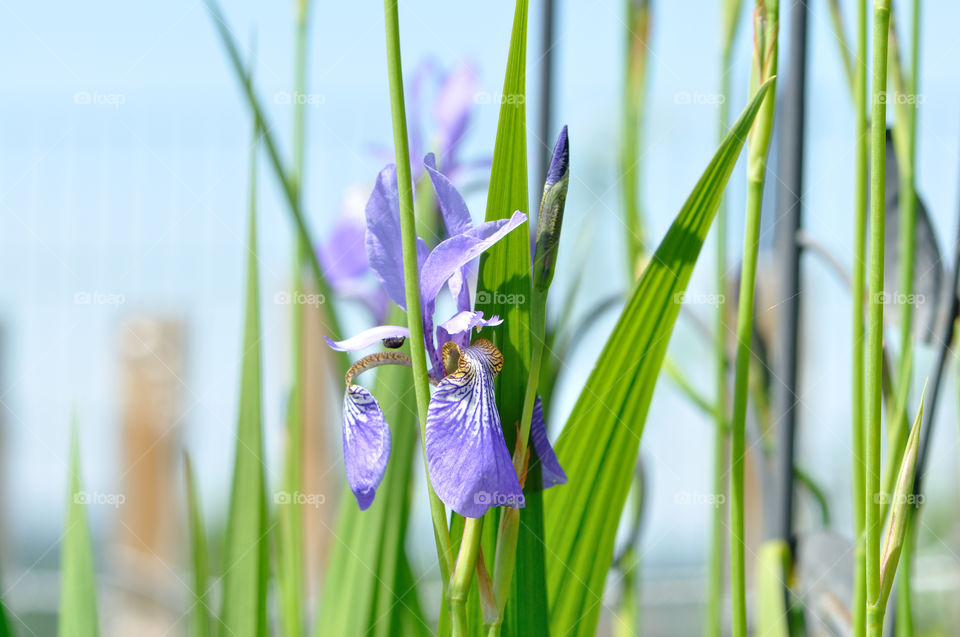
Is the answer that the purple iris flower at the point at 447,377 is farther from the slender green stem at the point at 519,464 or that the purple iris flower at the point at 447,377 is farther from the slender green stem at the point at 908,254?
the slender green stem at the point at 908,254

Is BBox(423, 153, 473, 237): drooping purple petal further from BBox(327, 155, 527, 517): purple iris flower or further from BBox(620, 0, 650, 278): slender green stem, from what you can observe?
BBox(620, 0, 650, 278): slender green stem

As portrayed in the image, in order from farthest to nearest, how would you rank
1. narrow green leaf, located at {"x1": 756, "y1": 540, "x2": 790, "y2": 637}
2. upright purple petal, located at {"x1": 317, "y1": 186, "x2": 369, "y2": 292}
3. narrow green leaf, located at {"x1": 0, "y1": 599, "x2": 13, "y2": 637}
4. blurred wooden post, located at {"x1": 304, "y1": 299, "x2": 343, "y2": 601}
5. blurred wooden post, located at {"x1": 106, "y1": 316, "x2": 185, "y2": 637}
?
blurred wooden post, located at {"x1": 106, "y1": 316, "x2": 185, "y2": 637}
blurred wooden post, located at {"x1": 304, "y1": 299, "x2": 343, "y2": 601}
upright purple petal, located at {"x1": 317, "y1": 186, "x2": 369, "y2": 292}
narrow green leaf, located at {"x1": 756, "y1": 540, "x2": 790, "y2": 637}
narrow green leaf, located at {"x1": 0, "y1": 599, "x2": 13, "y2": 637}

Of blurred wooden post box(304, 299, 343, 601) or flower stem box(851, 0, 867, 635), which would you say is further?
blurred wooden post box(304, 299, 343, 601)

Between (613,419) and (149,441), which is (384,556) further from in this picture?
(149,441)

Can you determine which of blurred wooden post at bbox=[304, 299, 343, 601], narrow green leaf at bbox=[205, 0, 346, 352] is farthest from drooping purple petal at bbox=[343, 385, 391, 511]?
blurred wooden post at bbox=[304, 299, 343, 601]

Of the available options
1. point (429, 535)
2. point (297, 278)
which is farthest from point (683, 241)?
point (429, 535)
